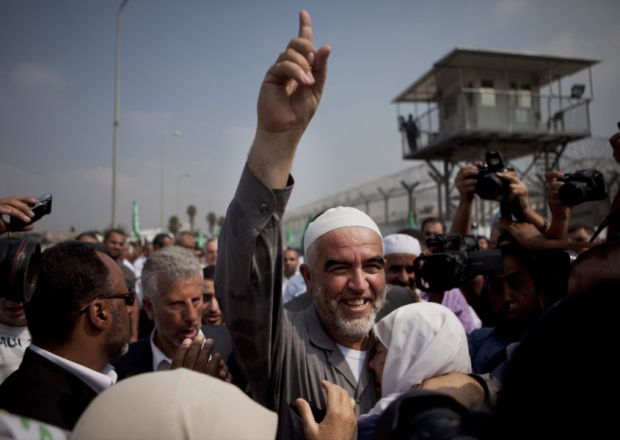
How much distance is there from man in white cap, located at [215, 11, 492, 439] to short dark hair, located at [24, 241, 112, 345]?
2.14ft

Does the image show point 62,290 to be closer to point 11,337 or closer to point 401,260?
point 11,337

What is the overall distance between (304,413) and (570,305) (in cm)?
114

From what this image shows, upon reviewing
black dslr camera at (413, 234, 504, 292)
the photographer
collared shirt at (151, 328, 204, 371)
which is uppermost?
black dslr camera at (413, 234, 504, 292)

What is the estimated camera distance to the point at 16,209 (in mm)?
1959

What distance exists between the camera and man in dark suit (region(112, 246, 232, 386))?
3293mm

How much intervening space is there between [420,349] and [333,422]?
40 centimetres

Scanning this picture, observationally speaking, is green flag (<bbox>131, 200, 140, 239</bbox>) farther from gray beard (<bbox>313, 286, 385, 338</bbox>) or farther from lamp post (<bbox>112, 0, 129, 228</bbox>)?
gray beard (<bbox>313, 286, 385, 338</bbox>)

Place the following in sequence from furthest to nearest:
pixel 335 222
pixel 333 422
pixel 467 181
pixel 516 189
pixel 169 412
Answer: pixel 467 181, pixel 516 189, pixel 335 222, pixel 333 422, pixel 169 412

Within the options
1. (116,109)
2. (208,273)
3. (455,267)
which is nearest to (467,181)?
(455,267)

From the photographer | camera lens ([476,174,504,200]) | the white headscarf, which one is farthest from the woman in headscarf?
the photographer

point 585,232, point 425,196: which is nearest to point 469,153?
point 425,196

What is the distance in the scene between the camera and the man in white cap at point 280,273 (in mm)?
1661

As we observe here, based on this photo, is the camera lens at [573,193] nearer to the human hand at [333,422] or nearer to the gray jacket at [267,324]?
the gray jacket at [267,324]

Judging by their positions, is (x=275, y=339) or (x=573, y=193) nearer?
(x=275, y=339)
